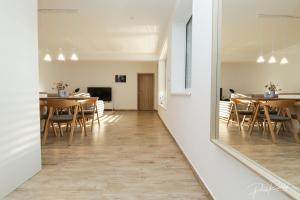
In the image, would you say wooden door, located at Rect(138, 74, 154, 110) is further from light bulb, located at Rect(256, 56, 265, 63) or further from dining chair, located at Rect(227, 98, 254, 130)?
light bulb, located at Rect(256, 56, 265, 63)

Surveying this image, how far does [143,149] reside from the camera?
3.10 m

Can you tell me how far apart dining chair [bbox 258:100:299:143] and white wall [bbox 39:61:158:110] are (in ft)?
29.8

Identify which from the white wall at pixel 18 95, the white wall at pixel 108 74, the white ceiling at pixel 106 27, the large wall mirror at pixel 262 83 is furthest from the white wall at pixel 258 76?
the white wall at pixel 108 74

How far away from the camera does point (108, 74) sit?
33.1ft

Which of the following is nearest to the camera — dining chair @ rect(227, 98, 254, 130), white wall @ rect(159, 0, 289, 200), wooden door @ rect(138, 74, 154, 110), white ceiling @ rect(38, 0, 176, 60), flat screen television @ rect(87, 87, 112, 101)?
white wall @ rect(159, 0, 289, 200)

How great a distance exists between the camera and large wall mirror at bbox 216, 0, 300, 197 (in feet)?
3.04

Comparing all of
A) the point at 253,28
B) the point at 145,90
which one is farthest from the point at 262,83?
the point at 145,90

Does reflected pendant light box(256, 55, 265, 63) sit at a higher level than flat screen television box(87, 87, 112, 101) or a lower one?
higher

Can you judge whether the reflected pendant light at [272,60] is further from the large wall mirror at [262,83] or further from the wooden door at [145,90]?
the wooden door at [145,90]

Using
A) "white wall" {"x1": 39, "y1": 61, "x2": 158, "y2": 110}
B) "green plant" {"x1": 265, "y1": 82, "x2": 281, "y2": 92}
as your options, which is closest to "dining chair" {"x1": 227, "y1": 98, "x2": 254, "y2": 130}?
"green plant" {"x1": 265, "y1": 82, "x2": 281, "y2": 92}

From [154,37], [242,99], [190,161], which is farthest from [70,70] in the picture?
[242,99]

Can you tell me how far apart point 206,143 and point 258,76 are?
0.74 m

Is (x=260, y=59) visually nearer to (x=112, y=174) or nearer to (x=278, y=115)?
(x=278, y=115)

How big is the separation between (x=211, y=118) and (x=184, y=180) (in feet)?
2.72
